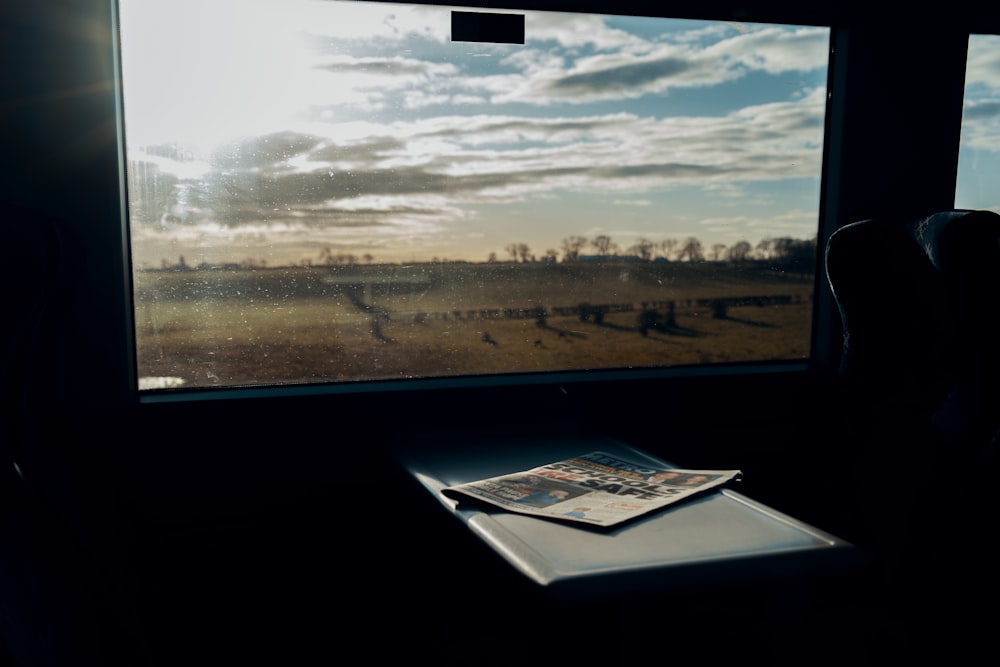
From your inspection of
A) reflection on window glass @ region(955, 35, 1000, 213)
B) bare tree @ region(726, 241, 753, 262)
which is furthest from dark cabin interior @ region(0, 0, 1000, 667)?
bare tree @ region(726, 241, 753, 262)

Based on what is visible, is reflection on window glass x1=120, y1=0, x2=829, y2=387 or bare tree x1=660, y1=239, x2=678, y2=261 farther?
bare tree x1=660, y1=239, x2=678, y2=261

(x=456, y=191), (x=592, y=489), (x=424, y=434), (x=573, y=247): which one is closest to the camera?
(x=592, y=489)

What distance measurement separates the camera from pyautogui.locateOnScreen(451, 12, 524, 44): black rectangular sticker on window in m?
2.02

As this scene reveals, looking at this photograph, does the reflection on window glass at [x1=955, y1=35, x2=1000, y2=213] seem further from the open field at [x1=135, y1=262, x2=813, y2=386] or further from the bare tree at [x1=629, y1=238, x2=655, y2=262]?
the bare tree at [x1=629, y1=238, x2=655, y2=262]

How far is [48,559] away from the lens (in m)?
1.06

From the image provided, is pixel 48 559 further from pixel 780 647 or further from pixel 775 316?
pixel 775 316

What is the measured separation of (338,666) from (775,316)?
164 centimetres

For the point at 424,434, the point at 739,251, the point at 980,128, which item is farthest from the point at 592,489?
the point at 980,128

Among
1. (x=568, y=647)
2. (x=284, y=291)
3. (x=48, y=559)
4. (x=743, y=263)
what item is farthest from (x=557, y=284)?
(x=48, y=559)

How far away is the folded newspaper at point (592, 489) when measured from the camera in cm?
134

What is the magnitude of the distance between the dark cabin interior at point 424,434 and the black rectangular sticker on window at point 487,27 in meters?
0.15

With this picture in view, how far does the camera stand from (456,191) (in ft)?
6.92

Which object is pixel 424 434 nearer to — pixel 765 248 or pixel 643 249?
pixel 643 249

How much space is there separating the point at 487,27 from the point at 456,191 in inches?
17.3
